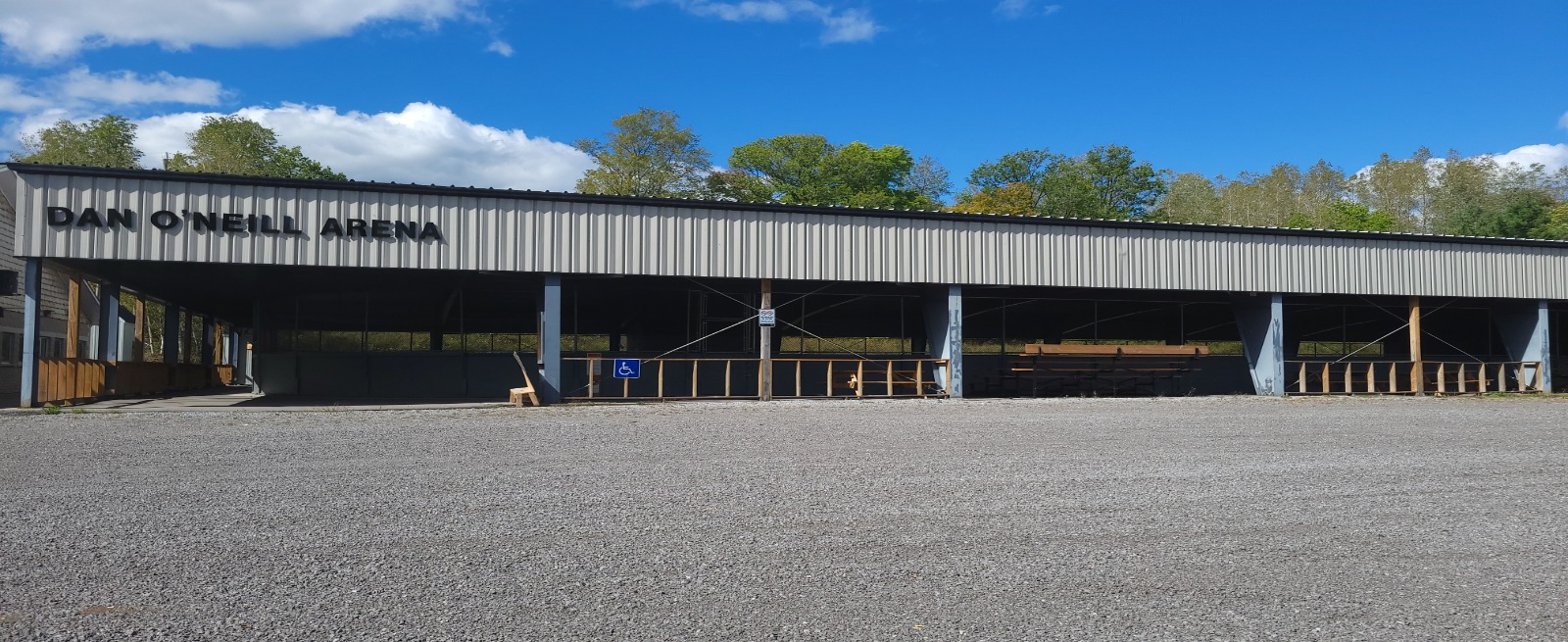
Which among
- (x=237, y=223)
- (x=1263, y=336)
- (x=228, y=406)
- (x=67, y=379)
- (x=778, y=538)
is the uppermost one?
(x=237, y=223)

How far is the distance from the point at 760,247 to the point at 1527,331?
71.5 ft

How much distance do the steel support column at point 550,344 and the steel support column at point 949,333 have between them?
8.63 m

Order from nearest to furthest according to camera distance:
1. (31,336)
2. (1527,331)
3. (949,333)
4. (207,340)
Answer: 1. (31,336)
2. (949,333)
3. (1527,331)
4. (207,340)

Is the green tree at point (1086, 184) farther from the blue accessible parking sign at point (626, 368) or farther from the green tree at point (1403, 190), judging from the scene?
the blue accessible parking sign at point (626, 368)

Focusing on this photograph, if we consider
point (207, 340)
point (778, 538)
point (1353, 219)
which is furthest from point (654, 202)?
point (1353, 219)

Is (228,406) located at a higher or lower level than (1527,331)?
lower

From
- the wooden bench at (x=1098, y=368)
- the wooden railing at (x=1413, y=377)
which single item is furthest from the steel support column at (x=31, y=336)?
the wooden railing at (x=1413, y=377)

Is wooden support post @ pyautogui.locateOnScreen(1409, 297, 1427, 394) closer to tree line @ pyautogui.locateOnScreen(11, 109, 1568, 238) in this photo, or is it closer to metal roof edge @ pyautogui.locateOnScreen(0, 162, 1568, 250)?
metal roof edge @ pyautogui.locateOnScreen(0, 162, 1568, 250)

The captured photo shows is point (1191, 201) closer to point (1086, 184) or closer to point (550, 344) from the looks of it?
point (1086, 184)

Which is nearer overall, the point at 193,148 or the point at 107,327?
the point at 107,327

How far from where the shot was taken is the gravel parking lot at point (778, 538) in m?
5.33

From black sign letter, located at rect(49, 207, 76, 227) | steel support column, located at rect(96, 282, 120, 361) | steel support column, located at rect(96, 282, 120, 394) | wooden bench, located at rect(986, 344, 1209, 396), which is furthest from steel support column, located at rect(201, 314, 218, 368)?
wooden bench, located at rect(986, 344, 1209, 396)

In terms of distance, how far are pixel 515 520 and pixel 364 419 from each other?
10640 mm

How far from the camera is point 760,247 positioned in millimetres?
22453
